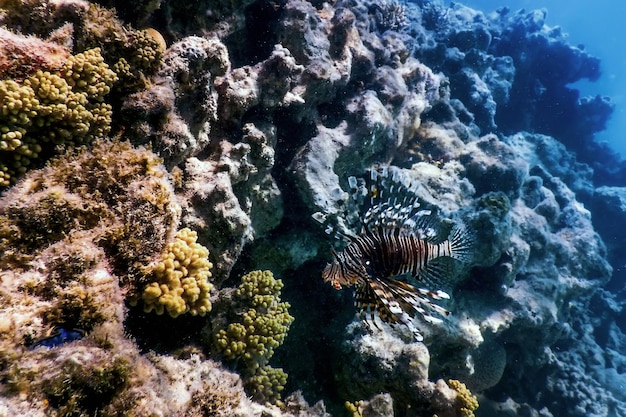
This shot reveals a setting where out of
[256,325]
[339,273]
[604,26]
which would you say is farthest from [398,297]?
[604,26]

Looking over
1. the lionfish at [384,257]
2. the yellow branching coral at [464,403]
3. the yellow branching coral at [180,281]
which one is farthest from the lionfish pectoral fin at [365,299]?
the yellow branching coral at [464,403]

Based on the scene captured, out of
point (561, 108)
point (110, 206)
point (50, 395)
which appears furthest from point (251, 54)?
point (561, 108)

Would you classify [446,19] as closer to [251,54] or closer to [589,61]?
[589,61]

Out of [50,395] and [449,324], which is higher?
[449,324]

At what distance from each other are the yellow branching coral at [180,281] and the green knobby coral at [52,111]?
1.06 metres

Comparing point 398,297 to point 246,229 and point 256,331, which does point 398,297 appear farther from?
point 246,229

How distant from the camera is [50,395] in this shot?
65.9 inches

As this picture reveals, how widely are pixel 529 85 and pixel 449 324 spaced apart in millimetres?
13177

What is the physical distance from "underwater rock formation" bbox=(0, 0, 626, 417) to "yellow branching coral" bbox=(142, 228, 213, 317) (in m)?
0.02

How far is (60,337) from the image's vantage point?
189 centimetres

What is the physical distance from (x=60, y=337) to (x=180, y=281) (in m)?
0.86

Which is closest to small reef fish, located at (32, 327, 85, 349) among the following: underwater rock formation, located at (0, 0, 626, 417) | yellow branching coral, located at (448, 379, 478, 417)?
underwater rock formation, located at (0, 0, 626, 417)

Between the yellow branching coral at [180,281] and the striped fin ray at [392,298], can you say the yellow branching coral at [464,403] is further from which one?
the yellow branching coral at [180,281]

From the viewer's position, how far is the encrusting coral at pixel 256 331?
10.8 ft
